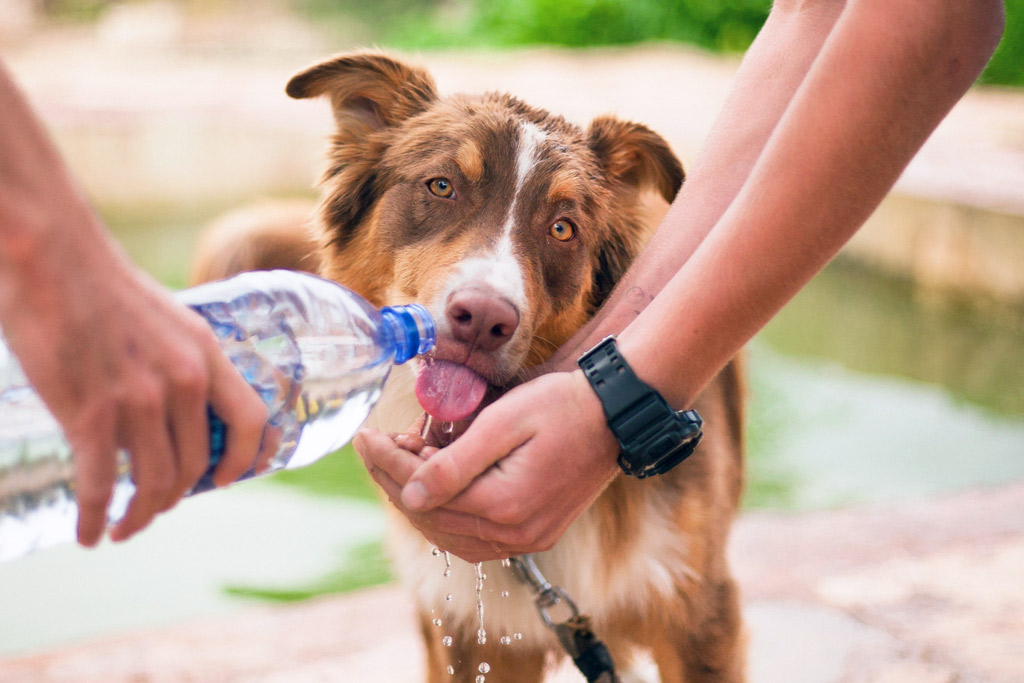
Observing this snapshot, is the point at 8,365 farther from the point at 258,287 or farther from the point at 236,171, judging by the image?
the point at 236,171

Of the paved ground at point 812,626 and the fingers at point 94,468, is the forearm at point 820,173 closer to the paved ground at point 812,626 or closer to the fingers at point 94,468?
the fingers at point 94,468

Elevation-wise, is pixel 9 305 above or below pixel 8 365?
above

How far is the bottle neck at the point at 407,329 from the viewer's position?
1.80 m

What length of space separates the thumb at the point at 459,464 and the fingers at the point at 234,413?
47cm

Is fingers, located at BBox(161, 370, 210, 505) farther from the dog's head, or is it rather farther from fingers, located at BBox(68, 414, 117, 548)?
the dog's head

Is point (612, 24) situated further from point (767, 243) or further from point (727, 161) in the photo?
point (767, 243)

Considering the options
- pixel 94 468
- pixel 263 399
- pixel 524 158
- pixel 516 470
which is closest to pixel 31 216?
pixel 94 468

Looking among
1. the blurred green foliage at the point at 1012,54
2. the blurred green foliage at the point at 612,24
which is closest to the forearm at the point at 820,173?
the blurred green foliage at the point at 1012,54

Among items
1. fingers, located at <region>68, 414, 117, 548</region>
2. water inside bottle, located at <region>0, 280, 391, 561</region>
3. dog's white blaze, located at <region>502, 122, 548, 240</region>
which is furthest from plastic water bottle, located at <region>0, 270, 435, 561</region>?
dog's white blaze, located at <region>502, 122, 548, 240</region>

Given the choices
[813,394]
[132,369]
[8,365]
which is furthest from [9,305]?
[813,394]

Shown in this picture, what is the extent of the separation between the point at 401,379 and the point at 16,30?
64.6 feet

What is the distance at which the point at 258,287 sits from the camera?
5.15 ft

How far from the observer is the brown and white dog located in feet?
7.51

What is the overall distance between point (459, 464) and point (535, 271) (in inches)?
30.7
